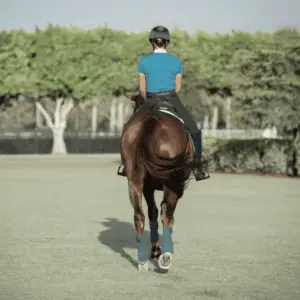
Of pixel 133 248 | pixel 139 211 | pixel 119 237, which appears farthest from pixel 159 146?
pixel 119 237

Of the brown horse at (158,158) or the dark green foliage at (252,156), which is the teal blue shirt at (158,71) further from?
the dark green foliage at (252,156)

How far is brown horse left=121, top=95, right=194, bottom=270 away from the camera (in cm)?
852

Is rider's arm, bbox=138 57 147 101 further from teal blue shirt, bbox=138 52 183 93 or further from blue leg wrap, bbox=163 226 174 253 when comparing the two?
blue leg wrap, bbox=163 226 174 253

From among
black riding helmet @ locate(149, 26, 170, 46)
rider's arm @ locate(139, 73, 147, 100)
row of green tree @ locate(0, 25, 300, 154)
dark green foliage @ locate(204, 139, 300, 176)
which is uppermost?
black riding helmet @ locate(149, 26, 170, 46)

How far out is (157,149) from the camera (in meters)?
8.55

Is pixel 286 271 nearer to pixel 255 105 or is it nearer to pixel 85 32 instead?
pixel 255 105

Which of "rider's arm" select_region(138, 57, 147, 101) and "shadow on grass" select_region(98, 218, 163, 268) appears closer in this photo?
"rider's arm" select_region(138, 57, 147, 101)

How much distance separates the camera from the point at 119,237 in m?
11.6

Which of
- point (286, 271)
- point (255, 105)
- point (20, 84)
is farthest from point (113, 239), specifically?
point (20, 84)

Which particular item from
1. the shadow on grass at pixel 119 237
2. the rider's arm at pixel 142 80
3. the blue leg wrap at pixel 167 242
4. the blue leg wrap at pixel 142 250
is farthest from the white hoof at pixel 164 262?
the rider's arm at pixel 142 80

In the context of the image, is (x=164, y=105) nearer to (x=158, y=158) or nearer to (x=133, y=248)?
(x=158, y=158)

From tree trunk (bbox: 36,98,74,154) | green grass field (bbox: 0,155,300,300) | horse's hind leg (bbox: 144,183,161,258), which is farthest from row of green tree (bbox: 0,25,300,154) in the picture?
horse's hind leg (bbox: 144,183,161,258)

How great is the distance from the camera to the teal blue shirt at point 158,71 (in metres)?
9.05

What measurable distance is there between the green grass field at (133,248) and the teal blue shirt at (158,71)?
5.88 ft
